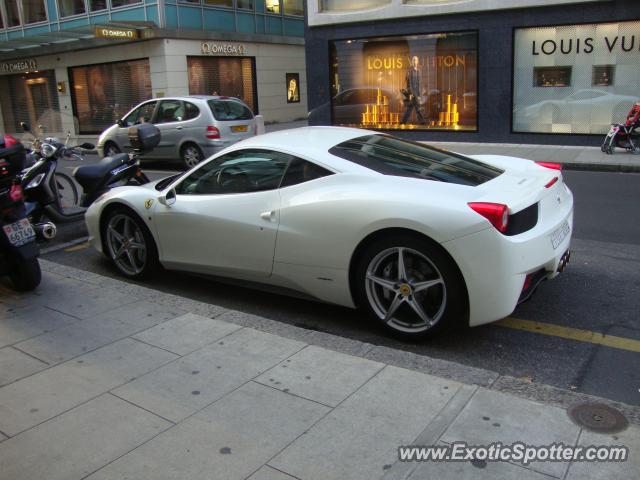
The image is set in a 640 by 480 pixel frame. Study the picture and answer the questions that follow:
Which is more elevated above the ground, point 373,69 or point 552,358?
point 373,69

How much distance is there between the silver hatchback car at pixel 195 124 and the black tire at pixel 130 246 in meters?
7.71

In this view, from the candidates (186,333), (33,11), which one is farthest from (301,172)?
(33,11)

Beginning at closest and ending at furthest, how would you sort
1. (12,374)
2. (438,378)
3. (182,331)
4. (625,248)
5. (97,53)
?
(438,378), (12,374), (182,331), (625,248), (97,53)

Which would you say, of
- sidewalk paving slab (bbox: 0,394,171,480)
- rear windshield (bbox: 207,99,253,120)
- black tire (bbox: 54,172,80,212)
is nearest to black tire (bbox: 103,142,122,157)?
rear windshield (bbox: 207,99,253,120)

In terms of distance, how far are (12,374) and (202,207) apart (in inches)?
78.7

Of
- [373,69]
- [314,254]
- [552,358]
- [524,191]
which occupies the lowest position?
[552,358]

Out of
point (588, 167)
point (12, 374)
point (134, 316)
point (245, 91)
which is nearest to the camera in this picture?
point (12, 374)

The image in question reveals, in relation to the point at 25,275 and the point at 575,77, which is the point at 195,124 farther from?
the point at 575,77

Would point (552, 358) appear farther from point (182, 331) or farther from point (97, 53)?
point (97, 53)

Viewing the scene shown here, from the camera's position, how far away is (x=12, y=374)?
12.7 feet

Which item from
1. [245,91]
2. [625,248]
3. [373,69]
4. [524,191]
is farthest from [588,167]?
[245,91]

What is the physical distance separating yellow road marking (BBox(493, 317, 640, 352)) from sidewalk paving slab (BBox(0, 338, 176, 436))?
252cm

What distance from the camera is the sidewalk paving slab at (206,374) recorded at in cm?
342

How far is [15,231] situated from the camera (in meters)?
5.34
